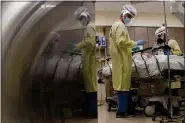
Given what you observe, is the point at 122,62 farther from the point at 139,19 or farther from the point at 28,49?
the point at 139,19

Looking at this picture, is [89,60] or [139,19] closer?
[89,60]

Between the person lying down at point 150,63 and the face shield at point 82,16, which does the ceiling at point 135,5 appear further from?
the person lying down at point 150,63

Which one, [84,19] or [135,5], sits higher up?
[135,5]

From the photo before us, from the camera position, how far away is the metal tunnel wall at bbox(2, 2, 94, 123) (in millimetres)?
493

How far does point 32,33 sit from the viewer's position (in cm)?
52

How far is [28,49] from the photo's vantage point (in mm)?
521

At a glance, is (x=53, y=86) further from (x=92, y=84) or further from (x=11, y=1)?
(x=11, y=1)

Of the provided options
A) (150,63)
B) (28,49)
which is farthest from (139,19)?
(28,49)

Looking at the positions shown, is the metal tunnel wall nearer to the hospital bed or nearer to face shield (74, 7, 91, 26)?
face shield (74, 7, 91, 26)

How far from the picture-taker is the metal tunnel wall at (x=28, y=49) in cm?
49

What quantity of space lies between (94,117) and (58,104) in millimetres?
137

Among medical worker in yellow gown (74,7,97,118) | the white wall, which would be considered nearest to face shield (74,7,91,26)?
medical worker in yellow gown (74,7,97,118)

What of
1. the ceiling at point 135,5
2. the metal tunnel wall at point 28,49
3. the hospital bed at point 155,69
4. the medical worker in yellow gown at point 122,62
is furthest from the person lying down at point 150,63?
the metal tunnel wall at point 28,49

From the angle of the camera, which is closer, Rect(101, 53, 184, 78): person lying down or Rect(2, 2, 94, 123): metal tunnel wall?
Rect(2, 2, 94, 123): metal tunnel wall
